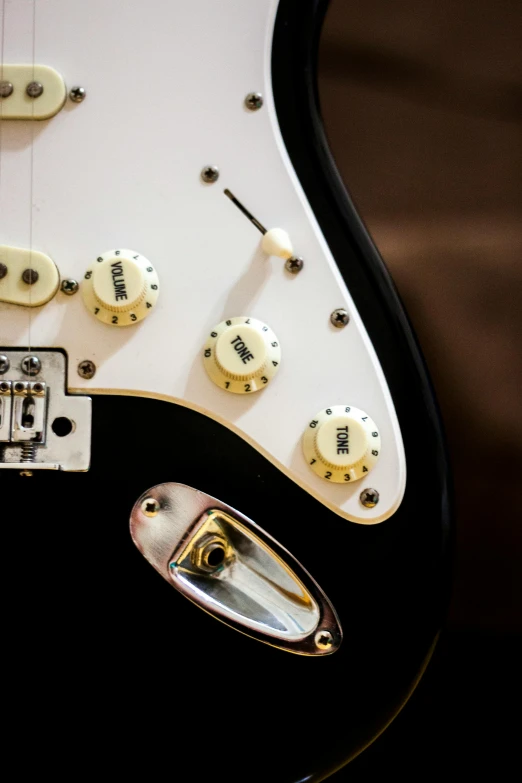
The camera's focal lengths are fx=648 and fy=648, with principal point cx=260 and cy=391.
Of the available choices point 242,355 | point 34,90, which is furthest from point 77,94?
point 242,355

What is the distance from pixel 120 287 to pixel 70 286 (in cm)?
4

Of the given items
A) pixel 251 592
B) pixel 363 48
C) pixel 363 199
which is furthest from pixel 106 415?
pixel 363 48

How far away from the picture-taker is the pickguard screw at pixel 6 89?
0.48 metres

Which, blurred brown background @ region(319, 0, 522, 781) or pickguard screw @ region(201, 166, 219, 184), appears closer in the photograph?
pickguard screw @ region(201, 166, 219, 184)

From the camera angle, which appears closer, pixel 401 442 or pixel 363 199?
pixel 401 442

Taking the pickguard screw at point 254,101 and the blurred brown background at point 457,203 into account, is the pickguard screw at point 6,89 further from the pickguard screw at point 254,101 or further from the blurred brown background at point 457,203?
the blurred brown background at point 457,203

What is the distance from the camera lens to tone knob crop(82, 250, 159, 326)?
18.1 inches

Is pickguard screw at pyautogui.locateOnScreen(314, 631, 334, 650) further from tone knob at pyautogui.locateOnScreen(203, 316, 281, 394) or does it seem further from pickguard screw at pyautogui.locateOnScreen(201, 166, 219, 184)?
pickguard screw at pyautogui.locateOnScreen(201, 166, 219, 184)

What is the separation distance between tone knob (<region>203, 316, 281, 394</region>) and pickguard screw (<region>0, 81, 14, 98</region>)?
23cm

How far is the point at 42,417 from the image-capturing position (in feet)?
1.50

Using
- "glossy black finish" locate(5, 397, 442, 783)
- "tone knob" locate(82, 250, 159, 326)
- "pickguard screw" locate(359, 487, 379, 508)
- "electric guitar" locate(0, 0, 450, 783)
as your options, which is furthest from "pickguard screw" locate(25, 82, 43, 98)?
"pickguard screw" locate(359, 487, 379, 508)

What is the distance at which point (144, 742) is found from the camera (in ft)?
1.43

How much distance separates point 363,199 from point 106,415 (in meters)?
0.41

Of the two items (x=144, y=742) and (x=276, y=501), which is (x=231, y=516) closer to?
(x=276, y=501)
